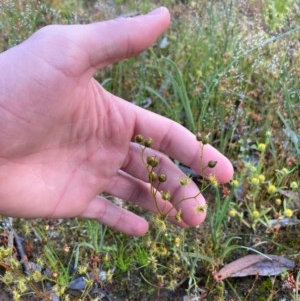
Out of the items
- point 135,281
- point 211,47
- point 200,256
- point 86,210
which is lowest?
point 135,281

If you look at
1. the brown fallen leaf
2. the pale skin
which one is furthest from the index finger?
the brown fallen leaf

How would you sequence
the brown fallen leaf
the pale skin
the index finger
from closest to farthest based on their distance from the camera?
1. the pale skin
2. the index finger
3. the brown fallen leaf

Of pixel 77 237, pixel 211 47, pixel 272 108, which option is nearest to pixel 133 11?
pixel 211 47

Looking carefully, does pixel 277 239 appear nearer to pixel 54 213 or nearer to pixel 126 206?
pixel 126 206

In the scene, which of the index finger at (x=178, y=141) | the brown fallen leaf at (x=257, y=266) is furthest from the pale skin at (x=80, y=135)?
the brown fallen leaf at (x=257, y=266)

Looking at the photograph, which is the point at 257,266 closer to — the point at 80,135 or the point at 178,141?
the point at 178,141

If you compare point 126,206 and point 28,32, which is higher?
point 28,32

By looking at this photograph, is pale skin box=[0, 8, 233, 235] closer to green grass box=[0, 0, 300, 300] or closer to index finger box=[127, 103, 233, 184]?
index finger box=[127, 103, 233, 184]
